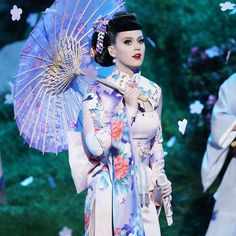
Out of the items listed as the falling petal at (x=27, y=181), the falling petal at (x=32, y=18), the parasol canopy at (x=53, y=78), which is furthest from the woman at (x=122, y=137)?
the falling petal at (x=27, y=181)

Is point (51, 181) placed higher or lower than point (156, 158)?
lower

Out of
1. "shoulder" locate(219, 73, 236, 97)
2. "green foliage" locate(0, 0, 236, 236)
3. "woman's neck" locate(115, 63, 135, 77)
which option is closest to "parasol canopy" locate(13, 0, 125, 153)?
"woman's neck" locate(115, 63, 135, 77)

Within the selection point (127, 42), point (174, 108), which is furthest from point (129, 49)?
point (174, 108)

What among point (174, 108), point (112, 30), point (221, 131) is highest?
point (112, 30)

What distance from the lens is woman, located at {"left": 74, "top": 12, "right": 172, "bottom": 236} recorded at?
4.70 m

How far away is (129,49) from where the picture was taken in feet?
15.8

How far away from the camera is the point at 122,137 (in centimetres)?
468

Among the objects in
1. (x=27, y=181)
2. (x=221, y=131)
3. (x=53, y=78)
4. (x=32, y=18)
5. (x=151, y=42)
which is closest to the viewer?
(x=53, y=78)

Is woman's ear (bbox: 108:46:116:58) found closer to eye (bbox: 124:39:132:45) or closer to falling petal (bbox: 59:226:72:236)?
eye (bbox: 124:39:132:45)

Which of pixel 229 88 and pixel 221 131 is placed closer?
pixel 221 131

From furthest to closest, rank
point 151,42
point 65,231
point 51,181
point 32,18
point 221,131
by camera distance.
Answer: point 32,18, point 151,42, point 65,231, point 51,181, point 221,131

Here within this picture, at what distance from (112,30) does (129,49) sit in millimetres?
144

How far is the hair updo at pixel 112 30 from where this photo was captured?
485 cm

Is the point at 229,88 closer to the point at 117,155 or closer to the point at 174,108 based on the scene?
the point at 117,155
